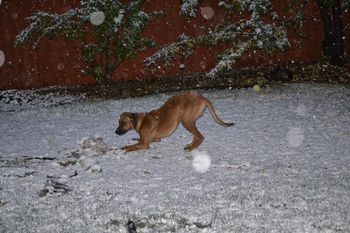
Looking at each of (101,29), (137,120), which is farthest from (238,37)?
(137,120)

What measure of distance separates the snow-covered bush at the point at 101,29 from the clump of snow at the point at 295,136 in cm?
588

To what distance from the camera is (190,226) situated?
4250 millimetres

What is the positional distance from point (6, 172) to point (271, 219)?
4.00 metres

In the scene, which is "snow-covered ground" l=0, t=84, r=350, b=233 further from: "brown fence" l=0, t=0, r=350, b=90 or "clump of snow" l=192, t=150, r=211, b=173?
"brown fence" l=0, t=0, r=350, b=90

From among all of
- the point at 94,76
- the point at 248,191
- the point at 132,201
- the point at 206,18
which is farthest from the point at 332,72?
the point at 132,201

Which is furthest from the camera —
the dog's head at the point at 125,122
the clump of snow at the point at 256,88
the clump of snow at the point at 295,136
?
the clump of snow at the point at 256,88

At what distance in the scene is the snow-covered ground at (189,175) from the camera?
442cm

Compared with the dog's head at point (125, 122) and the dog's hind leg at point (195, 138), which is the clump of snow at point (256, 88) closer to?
the dog's hind leg at point (195, 138)

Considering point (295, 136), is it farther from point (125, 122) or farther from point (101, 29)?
point (101, 29)

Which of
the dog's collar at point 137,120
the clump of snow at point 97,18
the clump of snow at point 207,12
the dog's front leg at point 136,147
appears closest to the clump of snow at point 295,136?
the dog's front leg at point 136,147

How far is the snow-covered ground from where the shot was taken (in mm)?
4422

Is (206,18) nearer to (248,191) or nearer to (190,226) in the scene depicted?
(248,191)

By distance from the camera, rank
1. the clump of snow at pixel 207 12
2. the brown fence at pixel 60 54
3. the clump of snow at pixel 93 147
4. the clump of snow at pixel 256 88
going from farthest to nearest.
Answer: the clump of snow at pixel 207 12 → the brown fence at pixel 60 54 → the clump of snow at pixel 256 88 → the clump of snow at pixel 93 147

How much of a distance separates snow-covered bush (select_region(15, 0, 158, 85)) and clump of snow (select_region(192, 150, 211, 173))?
605 cm
